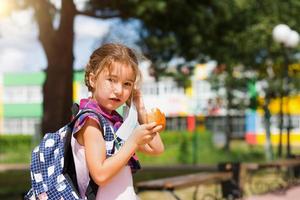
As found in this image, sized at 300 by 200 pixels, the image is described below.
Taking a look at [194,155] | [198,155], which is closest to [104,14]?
[194,155]

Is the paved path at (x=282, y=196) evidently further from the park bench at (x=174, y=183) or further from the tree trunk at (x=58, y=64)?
the tree trunk at (x=58, y=64)

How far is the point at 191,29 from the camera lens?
16547 millimetres

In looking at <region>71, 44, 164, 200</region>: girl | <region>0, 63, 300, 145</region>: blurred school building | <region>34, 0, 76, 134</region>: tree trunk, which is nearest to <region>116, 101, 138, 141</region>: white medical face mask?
<region>71, 44, 164, 200</region>: girl

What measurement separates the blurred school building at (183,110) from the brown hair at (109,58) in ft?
96.1

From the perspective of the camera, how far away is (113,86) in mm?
2348

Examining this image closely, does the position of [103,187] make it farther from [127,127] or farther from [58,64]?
[58,64]

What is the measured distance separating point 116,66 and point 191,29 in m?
14.3

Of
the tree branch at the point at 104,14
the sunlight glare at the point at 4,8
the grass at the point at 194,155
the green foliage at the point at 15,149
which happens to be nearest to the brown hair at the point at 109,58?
the sunlight glare at the point at 4,8

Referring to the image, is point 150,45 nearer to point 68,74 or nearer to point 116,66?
point 68,74

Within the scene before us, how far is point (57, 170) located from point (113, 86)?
14.2 inches

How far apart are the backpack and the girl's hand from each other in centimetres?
14

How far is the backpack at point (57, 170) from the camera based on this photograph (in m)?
2.27

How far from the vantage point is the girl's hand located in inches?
87.1

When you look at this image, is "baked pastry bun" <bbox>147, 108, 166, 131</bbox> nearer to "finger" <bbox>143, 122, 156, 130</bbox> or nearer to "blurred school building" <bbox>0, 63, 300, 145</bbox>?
"finger" <bbox>143, 122, 156, 130</bbox>
